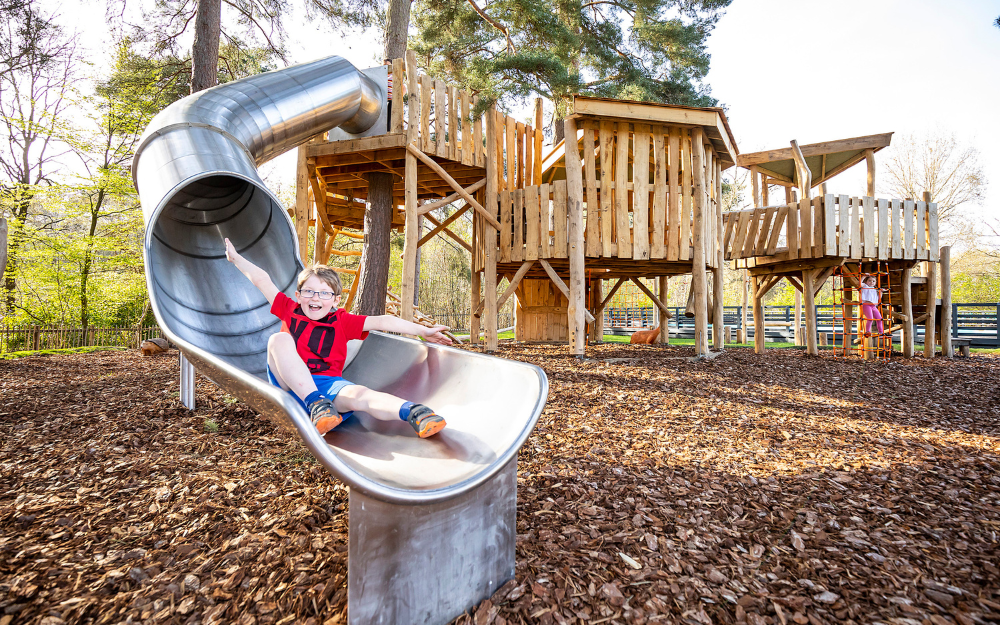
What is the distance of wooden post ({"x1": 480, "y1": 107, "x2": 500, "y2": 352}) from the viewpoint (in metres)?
7.43

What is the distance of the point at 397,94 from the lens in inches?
245

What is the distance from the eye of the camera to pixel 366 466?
66.6 inches

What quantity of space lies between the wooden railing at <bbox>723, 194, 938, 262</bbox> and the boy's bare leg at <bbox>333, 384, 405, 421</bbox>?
781 cm

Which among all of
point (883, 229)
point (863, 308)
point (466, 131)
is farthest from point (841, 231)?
point (466, 131)

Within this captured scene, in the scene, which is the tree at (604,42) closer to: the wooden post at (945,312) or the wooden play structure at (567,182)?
the wooden play structure at (567,182)

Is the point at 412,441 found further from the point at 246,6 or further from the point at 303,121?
the point at 246,6

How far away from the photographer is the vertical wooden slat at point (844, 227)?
7.63m

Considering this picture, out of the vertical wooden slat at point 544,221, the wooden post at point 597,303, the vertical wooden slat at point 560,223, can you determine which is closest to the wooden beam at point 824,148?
the wooden post at point 597,303

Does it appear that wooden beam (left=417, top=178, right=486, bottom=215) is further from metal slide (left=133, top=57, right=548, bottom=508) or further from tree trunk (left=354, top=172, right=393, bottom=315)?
metal slide (left=133, top=57, right=548, bottom=508)

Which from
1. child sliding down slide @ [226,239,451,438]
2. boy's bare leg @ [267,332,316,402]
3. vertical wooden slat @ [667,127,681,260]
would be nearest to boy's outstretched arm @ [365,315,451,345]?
child sliding down slide @ [226,239,451,438]

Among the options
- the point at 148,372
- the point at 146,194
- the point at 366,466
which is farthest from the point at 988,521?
the point at 148,372

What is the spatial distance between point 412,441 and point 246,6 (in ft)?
36.6

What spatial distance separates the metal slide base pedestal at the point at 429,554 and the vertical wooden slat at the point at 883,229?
28.4ft

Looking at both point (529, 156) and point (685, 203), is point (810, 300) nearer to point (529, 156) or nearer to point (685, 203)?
point (685, 203)
